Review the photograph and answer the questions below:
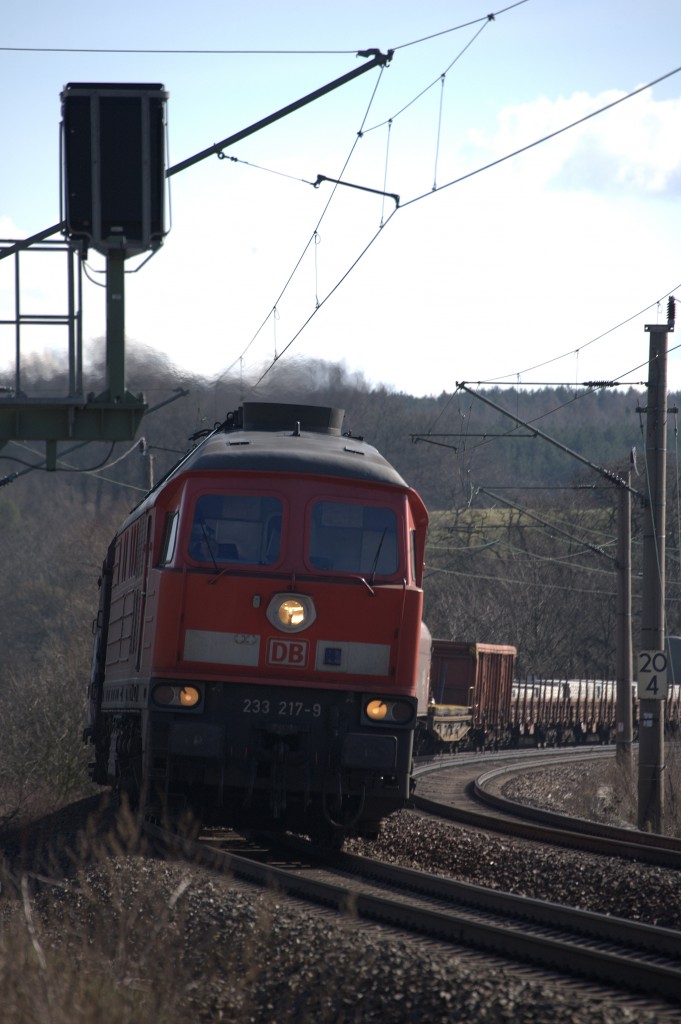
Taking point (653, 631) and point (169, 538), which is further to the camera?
point (653, 631)

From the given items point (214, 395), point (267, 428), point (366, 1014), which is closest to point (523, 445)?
point (214, 395)

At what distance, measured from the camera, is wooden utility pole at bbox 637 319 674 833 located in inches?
726

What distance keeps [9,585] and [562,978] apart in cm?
5932

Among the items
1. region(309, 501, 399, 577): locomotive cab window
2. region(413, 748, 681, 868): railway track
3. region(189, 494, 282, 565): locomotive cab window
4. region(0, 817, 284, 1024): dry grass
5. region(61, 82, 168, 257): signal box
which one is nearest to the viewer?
region(0, 817, 284, 1024): dry grass

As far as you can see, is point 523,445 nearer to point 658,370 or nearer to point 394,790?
point 658,370

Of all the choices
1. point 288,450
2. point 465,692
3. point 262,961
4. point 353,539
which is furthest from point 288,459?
point 465,692

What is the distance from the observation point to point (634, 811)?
2170 centimetres

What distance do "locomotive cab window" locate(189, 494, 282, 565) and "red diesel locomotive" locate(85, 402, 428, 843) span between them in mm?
13

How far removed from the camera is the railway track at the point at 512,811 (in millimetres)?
13164

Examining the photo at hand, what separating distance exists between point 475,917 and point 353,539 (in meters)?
3.54

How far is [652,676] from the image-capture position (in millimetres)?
18562

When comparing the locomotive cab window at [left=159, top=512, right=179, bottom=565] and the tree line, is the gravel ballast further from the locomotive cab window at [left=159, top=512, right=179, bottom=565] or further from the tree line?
the tree line

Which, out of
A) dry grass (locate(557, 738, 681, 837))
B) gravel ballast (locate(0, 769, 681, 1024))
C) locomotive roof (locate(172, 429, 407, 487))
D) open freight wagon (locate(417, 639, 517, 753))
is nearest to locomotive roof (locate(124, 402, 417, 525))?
locomotive roof (locate(172, 429, 407, 487))

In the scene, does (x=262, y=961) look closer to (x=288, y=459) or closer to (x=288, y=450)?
(x=288, y=459)
